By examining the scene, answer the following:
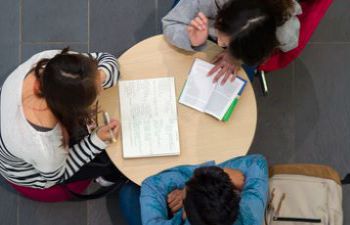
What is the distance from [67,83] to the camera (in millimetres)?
1292

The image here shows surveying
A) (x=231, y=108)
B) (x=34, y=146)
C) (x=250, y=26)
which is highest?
(x=250, y=26)

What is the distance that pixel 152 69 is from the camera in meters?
1.62

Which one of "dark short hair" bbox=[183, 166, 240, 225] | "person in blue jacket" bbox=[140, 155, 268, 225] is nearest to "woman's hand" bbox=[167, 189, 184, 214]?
"person in blue jacket" bbox=[140, 155, 268, 225]

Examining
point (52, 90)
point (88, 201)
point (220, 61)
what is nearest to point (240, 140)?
point (220, 61)

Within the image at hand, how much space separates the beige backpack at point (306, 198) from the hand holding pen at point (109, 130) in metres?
0.63

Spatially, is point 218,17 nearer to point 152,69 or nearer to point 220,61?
point 220,61

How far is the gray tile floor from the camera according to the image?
2.19 meters

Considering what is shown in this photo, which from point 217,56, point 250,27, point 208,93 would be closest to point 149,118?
point 208,93

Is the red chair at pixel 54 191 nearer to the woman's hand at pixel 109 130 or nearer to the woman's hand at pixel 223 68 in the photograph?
the woman's hand at pixel 109 130

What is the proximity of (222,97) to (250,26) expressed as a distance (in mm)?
329

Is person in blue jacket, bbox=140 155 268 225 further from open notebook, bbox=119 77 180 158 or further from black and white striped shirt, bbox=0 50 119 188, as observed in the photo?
black and white striped shirt, bbox=0 50 119 188

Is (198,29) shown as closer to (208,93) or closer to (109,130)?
(208,93)

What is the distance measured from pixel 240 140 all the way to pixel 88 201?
0.89 metres

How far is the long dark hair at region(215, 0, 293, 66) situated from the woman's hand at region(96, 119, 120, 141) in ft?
1.59
